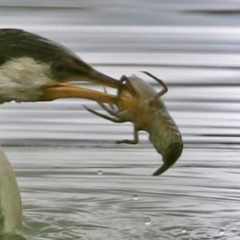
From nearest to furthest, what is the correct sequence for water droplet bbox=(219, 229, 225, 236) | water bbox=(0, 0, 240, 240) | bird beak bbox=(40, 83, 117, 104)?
1. bird beak bbox=(40, 83, 117, 104)
2. water droplet bbox=(219, 229, 225, 236)
3. water bbox=(0, 0, 240, 240)

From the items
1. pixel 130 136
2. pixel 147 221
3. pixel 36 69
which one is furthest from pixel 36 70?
pixel 130 136

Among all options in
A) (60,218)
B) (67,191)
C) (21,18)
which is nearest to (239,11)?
(21,18)

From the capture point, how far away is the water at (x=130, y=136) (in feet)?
7.61

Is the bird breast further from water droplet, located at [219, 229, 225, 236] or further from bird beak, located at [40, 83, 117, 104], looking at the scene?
water droplet, located at [219, 229, 225, 236]

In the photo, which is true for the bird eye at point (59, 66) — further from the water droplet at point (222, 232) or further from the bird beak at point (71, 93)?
the water droplet at point (222, 232)

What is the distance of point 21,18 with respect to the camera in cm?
348

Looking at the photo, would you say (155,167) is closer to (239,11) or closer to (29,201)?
(29,201)

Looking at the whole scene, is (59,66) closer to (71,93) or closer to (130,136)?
(71,93)

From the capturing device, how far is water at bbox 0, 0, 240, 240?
2.32 m

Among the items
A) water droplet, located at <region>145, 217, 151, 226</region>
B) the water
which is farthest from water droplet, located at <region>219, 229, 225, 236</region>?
water droplet, located at <region>145, 217, 151, 226</region>

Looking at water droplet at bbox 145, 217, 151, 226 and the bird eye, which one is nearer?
the bird eye

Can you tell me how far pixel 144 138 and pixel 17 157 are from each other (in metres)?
0.34

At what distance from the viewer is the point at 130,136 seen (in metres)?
2.99

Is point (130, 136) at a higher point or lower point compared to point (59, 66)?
lower
